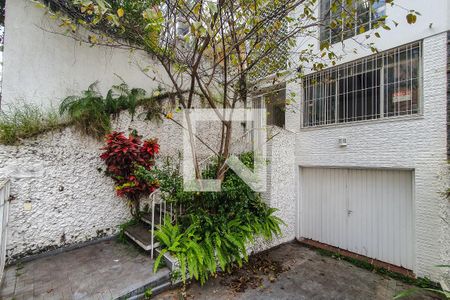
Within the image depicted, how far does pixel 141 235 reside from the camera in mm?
5258

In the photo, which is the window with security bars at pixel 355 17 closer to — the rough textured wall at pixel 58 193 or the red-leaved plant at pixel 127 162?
the red-leaved plant at pixel 127 162

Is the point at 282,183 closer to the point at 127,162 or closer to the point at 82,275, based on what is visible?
the point at 127,162

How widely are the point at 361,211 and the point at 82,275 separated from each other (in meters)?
6.51

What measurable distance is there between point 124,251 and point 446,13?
8.51m

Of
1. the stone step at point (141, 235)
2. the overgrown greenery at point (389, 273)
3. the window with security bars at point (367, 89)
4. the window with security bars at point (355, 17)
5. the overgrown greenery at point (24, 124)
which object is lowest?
the overgrown greenery at point (389, 273)

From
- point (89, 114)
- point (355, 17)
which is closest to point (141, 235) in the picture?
point (89, 114)

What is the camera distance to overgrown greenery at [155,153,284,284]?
4.34 meters

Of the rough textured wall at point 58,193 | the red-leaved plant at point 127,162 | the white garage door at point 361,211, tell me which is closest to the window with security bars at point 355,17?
the white garage door at point 361,211

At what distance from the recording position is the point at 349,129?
236 inches

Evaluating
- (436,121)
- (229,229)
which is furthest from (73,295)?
(436,121)

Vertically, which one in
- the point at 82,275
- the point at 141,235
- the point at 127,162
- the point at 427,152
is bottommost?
the point at 82,275

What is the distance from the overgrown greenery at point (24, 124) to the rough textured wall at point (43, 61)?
3.27 ft

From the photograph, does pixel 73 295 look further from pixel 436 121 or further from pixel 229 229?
pixel 436 121

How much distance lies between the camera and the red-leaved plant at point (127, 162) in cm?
533
